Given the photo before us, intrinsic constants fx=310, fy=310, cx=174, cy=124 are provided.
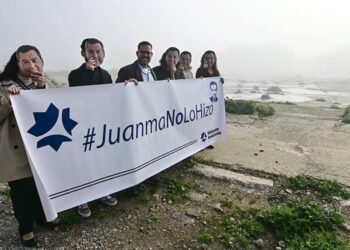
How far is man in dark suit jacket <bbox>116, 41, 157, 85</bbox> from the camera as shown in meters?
4.01

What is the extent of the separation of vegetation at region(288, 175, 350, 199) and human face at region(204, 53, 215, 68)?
2.42m

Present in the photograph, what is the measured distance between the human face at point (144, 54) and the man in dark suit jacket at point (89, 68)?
783 mm

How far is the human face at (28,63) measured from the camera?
2695mm

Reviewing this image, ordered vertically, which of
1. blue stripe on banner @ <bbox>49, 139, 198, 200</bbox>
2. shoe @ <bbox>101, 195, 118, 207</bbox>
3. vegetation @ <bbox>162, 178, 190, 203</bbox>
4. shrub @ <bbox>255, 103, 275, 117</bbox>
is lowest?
shrub @ <bbox>255, 103, 275, 117</bbox>

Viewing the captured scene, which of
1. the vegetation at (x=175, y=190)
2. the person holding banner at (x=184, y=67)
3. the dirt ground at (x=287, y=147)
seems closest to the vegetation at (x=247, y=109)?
the dirt ground at (x=287, y=147)

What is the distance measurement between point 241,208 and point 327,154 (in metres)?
3.09

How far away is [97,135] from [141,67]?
4.80ft

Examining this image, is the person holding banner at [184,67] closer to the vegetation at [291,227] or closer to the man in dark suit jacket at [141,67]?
the man in dark suit jacket at [141,67]

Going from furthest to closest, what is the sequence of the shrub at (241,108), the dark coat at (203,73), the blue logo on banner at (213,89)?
the shrub at (241,108)
the dark coat at (203,73)
the blue logo on banner at (213,89)

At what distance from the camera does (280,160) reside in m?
5.57

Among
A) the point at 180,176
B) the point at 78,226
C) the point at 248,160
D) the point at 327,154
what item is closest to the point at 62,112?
the point at 78,226

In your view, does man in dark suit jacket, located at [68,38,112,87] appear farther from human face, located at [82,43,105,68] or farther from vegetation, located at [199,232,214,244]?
vegetation, located at [199,232,214,244]

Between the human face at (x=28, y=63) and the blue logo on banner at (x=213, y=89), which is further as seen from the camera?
the blue logo on banner at (x=213, y=89)

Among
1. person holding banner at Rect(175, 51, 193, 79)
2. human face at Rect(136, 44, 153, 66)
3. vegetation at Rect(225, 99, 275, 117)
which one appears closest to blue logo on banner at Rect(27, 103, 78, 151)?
human face at Rect(136, 44, 153, 66)
